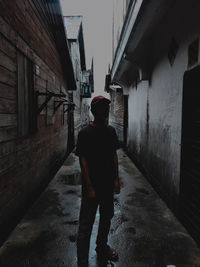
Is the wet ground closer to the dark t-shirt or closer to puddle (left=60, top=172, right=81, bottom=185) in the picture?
puddle (left=60, top=172, right=81, bottom=185)

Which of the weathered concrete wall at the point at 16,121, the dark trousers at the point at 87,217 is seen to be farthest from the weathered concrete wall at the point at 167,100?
the weathered concrete wall at the point at 16,121

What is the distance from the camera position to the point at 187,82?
3.46 metres

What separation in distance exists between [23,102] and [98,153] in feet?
7.58

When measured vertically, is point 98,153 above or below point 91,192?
above

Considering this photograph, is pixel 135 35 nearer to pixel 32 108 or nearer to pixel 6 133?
pixel 32 108

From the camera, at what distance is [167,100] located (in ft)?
14.9

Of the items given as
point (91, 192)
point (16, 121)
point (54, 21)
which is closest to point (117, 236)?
point (91, 192)

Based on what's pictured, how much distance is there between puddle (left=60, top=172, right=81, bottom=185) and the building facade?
1.61 ft

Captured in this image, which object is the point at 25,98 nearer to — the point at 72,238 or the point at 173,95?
the point at 72,238

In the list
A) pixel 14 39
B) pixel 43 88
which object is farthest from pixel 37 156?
pixel 14 39

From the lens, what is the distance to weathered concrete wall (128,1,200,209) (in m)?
3.56

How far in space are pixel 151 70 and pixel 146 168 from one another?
3.13 metres

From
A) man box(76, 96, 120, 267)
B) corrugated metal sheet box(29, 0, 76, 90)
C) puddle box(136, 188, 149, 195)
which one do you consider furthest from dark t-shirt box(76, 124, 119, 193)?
corrugated metal sheet box(29, 0, 76, 90)

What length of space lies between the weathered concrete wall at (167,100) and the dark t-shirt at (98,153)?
2020 mm
